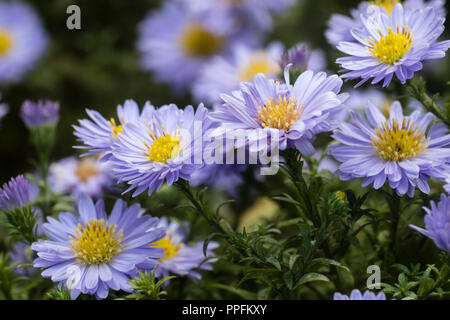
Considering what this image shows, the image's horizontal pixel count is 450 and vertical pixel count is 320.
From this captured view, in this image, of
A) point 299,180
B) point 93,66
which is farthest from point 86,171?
point 93,66

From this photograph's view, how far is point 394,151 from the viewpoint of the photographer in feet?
2.88

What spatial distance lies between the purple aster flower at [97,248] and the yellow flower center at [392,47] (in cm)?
41

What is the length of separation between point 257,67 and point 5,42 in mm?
1165

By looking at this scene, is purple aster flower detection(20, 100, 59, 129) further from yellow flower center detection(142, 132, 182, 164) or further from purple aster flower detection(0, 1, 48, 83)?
purple aster flower detection(0, 1, 48, 83)

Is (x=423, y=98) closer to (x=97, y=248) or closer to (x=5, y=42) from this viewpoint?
(x=97, y=248)

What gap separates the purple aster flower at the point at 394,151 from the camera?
843 millimetres

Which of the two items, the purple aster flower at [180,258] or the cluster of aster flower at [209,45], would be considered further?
the cluster of aster flower at [209,45]

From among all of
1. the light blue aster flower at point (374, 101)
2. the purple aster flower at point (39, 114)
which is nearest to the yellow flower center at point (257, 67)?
the light blue aster flower at point (374, 101)

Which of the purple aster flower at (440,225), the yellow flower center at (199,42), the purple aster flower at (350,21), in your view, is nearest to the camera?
the purple aster flower at (440,225)

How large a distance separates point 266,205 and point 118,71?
1.03m

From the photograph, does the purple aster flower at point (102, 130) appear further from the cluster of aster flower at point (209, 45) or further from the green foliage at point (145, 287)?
the cluster of aster flower at point (209, 45)

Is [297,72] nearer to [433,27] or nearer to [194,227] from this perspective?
[433,27]

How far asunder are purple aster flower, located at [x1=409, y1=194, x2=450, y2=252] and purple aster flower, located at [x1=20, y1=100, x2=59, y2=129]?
0.73 meters

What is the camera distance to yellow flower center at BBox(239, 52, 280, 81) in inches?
63.8
